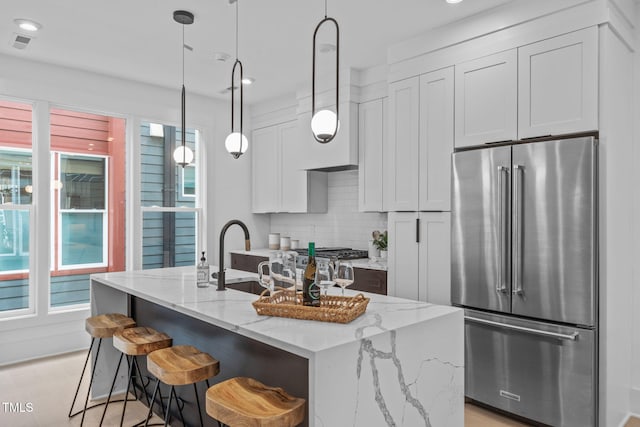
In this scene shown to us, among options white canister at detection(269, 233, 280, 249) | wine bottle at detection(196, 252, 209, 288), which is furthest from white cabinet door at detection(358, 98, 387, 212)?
wine bottle at detection(196, 252, 209, 288)

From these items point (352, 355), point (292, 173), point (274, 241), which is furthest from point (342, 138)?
point (352, 355)

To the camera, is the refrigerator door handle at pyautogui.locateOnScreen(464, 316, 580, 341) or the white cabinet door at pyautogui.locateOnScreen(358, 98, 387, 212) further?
the white cabinet door at pyautogui.locateOnScreen(358, 98, 387, 212)

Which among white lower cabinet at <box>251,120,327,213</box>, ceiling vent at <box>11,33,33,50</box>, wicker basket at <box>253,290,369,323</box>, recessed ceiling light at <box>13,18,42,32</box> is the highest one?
recessed ceiling light at <box>13,18,42,32</box>

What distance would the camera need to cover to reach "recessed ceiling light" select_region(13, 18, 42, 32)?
344 cm

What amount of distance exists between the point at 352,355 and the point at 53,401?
2823mm

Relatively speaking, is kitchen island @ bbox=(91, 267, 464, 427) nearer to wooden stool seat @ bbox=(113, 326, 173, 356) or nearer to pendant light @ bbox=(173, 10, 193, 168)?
wooden stool seat @ bbox=(113, 326, 173, 356)

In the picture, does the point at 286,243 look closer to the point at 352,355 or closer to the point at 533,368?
the point at 533,368

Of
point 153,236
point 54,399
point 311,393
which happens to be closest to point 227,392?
point 311,393

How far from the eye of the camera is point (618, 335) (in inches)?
113

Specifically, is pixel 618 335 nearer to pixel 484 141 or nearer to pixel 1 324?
pixel 484 141

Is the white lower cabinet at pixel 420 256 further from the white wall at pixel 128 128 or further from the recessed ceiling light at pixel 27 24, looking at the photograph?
the recessed ceiling light at pixel 27 24

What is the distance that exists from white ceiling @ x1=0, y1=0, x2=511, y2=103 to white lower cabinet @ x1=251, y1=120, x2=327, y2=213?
92 cm

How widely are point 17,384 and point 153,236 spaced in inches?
78.6

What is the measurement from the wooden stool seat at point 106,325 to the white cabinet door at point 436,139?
2.34m
